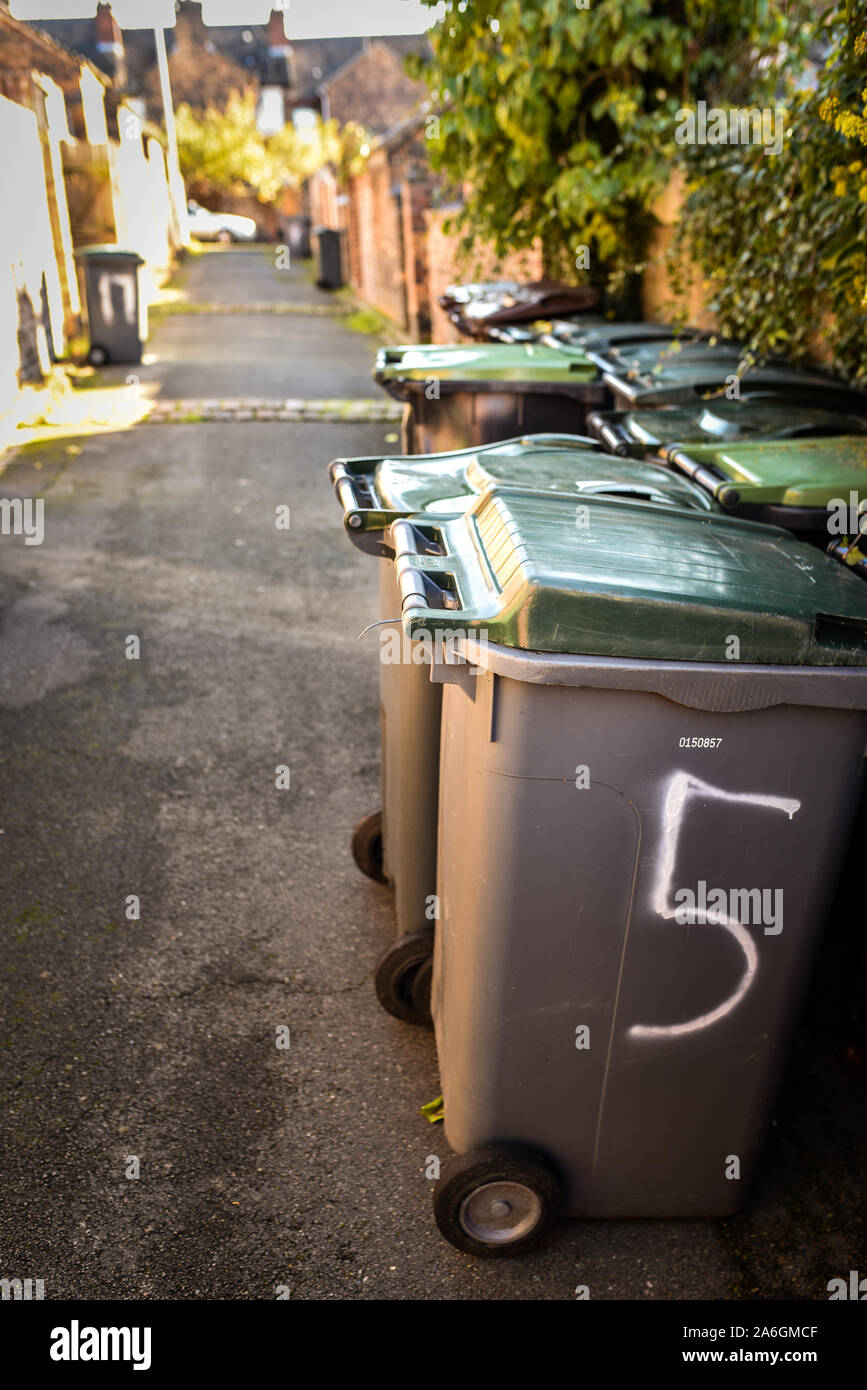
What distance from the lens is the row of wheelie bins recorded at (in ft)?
5.67

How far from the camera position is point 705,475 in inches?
112

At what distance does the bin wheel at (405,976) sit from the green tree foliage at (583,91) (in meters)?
5.07

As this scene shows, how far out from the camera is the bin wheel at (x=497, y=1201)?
82.8 inches

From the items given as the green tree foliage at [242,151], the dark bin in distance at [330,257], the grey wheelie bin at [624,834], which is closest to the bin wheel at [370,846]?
the grey wheelie bin at [624,834]

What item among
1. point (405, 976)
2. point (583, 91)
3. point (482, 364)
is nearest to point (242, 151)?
point (583, 91)

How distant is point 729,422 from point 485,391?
1.13 metres

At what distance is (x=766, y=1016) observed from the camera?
6.76 feet

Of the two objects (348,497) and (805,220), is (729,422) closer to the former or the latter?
(805,220)

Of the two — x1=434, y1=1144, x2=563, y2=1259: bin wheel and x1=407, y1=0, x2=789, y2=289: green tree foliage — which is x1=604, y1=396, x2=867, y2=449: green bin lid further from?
x1=407, y1=0, x2=789, y2=289: green tree foliage

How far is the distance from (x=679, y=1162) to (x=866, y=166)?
2865 millimetres
